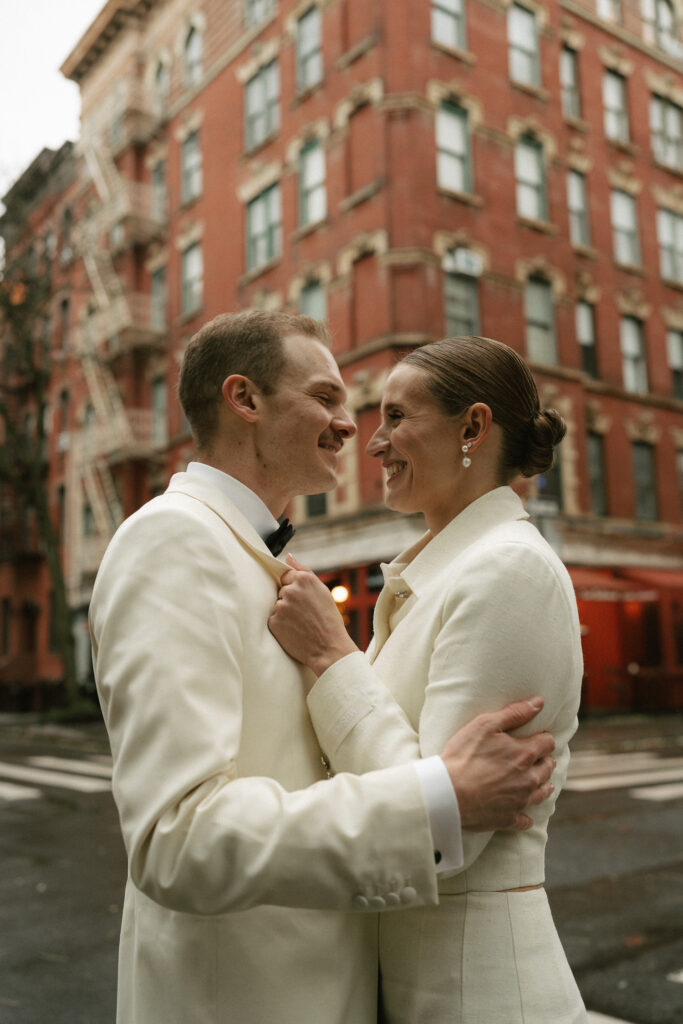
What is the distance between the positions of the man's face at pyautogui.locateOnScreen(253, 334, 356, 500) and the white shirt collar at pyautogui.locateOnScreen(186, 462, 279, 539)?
82 mm

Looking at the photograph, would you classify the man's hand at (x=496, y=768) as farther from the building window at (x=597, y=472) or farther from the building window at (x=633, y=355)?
the building window at (x=633, y=355)

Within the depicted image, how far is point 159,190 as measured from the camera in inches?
1091

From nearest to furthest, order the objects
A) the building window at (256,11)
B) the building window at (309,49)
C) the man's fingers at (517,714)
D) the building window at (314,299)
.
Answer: the man's fingers at (517,714)
the building window at (314,299)
the building window at (309,49)
the building window at (256,11)

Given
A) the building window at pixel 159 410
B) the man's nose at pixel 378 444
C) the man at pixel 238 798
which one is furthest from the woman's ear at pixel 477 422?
the building window at pixel 159 410

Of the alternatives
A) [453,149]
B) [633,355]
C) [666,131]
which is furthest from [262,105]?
[633,355]

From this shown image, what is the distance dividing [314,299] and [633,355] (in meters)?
9.03

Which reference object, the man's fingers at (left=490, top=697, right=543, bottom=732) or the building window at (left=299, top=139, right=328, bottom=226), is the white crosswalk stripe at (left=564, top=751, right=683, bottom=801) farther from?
the building window at (left=299, top=139, right=328, bottom=226)

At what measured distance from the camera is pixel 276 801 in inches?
60.3

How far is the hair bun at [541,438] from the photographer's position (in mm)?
2143

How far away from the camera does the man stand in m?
1.49

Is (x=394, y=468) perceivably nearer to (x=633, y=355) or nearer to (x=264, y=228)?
(x=264, y=228)

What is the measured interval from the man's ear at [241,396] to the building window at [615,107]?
25495 millimetres

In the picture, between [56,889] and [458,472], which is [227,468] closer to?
[458,472]

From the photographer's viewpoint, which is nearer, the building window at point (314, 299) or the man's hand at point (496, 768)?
the man's hand at point (496, 768)
